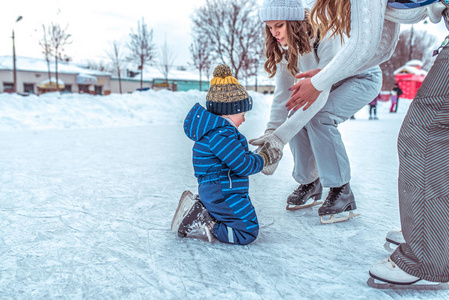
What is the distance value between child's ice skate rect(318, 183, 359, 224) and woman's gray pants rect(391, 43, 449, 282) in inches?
29.6

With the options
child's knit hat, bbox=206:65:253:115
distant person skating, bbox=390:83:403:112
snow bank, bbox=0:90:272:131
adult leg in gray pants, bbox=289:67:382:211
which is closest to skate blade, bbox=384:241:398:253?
adult leg in gray pants, bbox=289:67:382:211

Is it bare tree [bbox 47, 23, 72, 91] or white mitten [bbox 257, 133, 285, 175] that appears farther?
bare tree [bbox 47, 23, 72, 91]

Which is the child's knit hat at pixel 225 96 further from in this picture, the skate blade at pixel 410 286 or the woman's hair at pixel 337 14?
the skate blade at pixel 410 286

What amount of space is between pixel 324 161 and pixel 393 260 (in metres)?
0.80

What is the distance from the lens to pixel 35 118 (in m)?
7.45

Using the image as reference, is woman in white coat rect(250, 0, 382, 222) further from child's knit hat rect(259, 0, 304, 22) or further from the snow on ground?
the snow on ground

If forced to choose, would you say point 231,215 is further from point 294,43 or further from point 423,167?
point 294,43

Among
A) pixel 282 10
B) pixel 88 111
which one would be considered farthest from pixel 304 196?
pixel 88 111

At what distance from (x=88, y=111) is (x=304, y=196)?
7.41 meters

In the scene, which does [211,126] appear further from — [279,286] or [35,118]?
[35,118]

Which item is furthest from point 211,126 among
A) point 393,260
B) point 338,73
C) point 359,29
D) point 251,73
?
point 251,73

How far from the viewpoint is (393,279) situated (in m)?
1.15

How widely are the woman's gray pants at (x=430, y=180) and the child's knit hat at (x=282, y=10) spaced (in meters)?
0.97

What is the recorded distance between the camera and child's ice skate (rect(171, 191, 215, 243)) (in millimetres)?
1620
